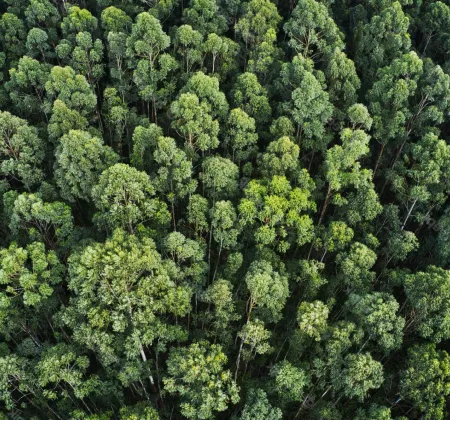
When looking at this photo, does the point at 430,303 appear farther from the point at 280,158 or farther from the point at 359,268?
the point at 280,158

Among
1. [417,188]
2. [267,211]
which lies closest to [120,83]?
[267,211]

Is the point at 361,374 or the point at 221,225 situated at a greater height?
the point at 221,225

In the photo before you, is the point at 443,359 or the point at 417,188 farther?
the point at 417,188

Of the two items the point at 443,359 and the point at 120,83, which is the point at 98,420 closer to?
the point at 443,359

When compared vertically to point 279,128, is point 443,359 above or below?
below

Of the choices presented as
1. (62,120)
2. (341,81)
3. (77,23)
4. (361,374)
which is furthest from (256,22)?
(361,374)

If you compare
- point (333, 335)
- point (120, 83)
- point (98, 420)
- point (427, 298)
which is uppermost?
point (120, 83)
